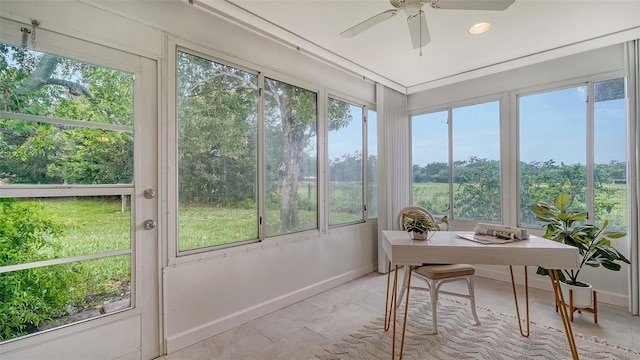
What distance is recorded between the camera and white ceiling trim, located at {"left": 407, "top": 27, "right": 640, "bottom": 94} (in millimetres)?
2641

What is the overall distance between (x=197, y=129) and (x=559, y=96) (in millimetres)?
4048

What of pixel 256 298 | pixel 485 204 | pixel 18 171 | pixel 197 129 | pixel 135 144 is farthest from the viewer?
pixel 485 204

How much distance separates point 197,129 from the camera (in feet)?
7.41

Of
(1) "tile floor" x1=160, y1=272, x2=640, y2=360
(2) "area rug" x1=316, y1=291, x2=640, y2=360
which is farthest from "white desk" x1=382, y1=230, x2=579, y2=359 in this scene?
(1) "tile floor" x1=160, y1=272, x2=640, y2=360

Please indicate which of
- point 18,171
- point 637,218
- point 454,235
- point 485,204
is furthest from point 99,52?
point 637,218

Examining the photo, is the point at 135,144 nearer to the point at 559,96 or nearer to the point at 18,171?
the point at 18,171

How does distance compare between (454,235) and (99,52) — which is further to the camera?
(454,235)

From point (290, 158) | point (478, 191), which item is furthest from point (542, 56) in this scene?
point (290, 158)

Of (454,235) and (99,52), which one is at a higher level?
(99,52)

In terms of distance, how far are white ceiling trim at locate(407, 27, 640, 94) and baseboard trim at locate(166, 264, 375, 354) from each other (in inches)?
119

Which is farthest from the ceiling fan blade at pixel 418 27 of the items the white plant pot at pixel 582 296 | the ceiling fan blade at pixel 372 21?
the white plant pot at pixel 582 296

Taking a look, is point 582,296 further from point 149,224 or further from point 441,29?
point 149,224

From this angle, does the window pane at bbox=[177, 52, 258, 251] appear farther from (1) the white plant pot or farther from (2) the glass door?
(1) the white plant pot

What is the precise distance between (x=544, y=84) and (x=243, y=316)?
427 centimetres
